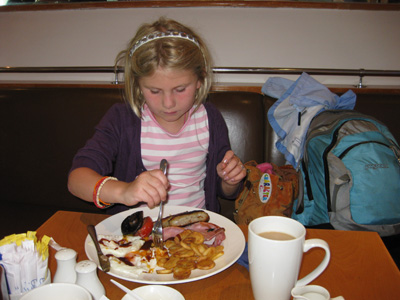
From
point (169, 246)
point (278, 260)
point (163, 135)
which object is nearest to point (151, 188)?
point (169, 246)

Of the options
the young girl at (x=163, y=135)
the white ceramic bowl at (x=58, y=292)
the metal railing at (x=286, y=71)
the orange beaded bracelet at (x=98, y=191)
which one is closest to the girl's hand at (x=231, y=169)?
the young girl at (x=163, y=135)

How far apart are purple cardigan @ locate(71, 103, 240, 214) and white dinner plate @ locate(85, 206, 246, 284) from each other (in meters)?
0.27

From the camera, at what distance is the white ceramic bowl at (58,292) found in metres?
0.54

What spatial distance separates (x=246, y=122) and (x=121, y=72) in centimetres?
96

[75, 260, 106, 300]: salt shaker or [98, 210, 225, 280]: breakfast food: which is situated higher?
[75, 260, 106, 300]: salt shaker

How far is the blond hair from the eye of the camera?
46.6 inches

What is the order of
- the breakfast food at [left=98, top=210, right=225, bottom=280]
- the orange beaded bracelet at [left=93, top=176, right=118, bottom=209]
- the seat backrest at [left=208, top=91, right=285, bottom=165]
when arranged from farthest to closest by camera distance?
1. the seat backrest at [left=208, top=91, right=285, bottom=165]
2. the orange beaded bracelet at [left=93, top=176, right=118, bottom=209]
3. the breakfast food at [left=98, top=210, right=225, bottom=280]

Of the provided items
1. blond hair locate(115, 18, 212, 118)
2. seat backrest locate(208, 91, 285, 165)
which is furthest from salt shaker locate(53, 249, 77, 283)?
seat backrest locate(208, 91, 285, 165)

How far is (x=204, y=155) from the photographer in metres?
1.51

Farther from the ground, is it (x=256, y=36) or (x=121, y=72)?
(x=256, y=36)

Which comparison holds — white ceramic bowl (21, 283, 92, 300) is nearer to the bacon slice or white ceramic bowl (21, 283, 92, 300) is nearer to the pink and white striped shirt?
the bacon slice

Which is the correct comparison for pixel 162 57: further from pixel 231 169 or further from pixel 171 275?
pixel 171 275

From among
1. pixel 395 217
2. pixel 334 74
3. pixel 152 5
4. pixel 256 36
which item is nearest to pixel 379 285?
pixel 395 217

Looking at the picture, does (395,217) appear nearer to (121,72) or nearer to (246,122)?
(246,122)
